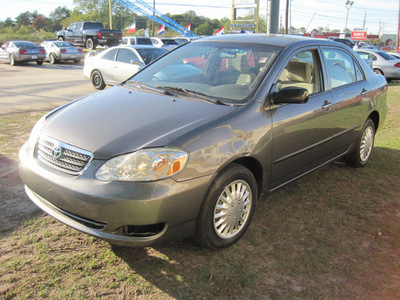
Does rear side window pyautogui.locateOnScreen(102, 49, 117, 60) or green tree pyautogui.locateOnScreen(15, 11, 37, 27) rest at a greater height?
green tree pyautogui.locateOnScreen(15, 11, 37, 27)

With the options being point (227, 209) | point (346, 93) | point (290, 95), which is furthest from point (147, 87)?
point (346, 93)

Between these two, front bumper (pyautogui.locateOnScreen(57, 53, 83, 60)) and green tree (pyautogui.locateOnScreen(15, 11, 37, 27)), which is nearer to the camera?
front bumper (pyautogui.locateOnScreen(57, 53, 83, 60))

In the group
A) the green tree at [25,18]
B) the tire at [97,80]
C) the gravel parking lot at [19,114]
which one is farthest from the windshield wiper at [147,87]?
the green tree at [25,18]

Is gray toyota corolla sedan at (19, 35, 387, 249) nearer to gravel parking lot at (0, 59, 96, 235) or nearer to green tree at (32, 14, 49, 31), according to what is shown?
gravel parking lot at (0, 59, 96, 235)

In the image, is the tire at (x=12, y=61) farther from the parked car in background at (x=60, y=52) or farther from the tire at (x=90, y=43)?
the tire at (x=90, y=43)

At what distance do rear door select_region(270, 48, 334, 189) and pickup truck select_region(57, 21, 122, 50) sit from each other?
27.7 meters

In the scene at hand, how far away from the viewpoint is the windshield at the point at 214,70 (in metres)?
3.39

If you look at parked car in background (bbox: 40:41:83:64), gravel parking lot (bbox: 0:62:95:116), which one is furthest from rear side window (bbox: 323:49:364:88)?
parked car in background (bbox: 40:41:83:64)

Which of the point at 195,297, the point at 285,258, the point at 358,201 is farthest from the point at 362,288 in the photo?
the point at 358,201

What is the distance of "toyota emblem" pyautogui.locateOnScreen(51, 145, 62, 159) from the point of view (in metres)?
2.75

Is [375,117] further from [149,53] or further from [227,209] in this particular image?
[149,53]

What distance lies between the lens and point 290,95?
319 centimetres

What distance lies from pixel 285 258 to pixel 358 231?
2.99 ft

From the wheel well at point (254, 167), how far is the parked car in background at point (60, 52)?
70.1 ft
